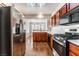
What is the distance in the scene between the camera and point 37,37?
448 inches

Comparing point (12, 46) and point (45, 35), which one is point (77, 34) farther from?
point (45, 35)

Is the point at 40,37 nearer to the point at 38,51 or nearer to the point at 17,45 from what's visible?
Answer: the point at 38,51

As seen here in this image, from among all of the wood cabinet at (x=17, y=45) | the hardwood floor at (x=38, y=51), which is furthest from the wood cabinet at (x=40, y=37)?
the wood cabinet at (x=17, y=45)

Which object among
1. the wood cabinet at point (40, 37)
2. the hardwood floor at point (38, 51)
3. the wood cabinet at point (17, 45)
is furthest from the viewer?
the wood cabinet at point (40, 37)

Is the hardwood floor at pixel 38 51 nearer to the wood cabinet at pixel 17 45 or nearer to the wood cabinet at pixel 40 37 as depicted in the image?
the wood cabinet at pixel 17 45

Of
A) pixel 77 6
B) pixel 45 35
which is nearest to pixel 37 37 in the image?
pixel 45 35

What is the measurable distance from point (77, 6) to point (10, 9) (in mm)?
1490

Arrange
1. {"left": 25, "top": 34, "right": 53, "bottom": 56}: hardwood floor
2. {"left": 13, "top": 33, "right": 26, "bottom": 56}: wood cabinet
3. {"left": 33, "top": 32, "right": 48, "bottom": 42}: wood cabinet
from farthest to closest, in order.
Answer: {"left": 33, "top": 32, "right": 48, "bottom": 42}: wood cabinet < {"left": 25, "top": 34, "right": 53, "bottom": 56}: hardwood floor < {"left": 13, "top": 33, "right": 26, "bottom": 56}: wood cabinet

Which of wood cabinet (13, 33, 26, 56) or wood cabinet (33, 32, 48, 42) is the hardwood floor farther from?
wood cabinet (33, 32, 48, 42)

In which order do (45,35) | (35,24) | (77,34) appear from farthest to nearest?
(35,24)
(45,35)
(77,34)

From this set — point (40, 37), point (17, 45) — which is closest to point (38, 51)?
point (17, 45)

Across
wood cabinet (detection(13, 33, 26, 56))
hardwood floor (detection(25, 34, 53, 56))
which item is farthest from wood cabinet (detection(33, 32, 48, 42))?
wood cabinet (detection(13, 33, 26, 56))

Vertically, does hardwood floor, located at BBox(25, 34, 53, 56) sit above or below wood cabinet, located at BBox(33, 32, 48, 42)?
below

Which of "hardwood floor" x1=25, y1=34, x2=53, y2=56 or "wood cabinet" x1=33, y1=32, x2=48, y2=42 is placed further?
"wood cabinet" x1=33, y1=32, x2=48, y2=42
